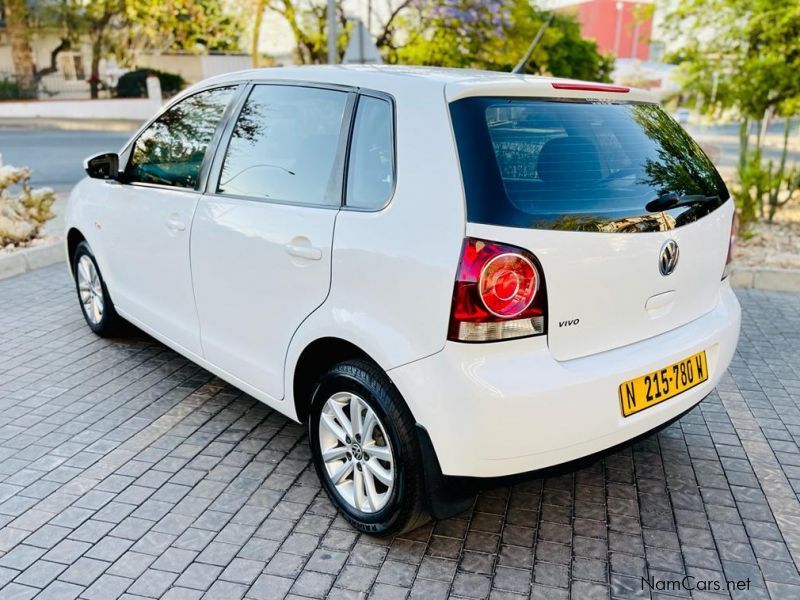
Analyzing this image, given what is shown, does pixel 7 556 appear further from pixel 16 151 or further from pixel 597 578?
pixel 16 151

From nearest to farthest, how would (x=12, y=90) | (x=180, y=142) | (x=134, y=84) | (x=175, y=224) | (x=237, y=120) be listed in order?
(x=237, y=120)
(x=175, y=224)
(x=180, y=142)
(x=12, y=90)
(x=134, y=84)

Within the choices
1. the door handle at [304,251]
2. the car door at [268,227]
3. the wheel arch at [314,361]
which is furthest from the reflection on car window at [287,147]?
the wheel arch at [314,361]

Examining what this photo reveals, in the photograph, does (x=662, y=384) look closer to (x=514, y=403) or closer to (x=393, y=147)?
(x=514, y=403)

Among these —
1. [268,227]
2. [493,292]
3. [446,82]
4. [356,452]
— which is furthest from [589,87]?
[356,452]

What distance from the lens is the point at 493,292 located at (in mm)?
2197

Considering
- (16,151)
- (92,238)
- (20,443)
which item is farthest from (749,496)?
(16,151)

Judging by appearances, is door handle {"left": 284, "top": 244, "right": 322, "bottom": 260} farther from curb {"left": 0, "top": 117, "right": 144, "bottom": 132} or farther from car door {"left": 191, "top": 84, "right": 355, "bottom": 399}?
curb {"left": 0, "top": 117, "right": 144, "bottom": 132}

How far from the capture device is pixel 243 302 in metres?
3.10

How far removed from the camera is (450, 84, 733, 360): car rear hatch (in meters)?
2.25

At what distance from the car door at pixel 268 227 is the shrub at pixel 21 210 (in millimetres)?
4898

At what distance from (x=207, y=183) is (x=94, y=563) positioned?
1.75m

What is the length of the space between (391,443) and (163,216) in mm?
1899

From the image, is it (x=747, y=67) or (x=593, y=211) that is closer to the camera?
(x=593, y=211)

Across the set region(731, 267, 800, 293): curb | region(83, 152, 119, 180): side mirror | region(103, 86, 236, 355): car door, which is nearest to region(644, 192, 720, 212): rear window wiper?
region(103, 86, 236, 355): car door
